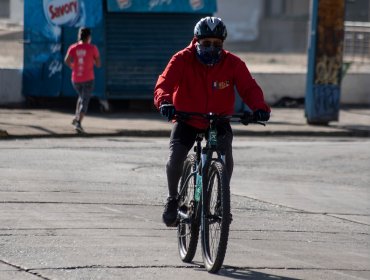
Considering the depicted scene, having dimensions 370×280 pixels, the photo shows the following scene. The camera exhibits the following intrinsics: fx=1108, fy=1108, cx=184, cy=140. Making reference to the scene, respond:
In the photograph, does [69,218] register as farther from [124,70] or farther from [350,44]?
[350,44]

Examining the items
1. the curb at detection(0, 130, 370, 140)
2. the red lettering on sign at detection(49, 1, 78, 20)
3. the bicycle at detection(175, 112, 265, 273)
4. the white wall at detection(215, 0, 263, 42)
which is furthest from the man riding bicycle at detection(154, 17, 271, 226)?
the white wall at detection(215, 0, 263, 42)

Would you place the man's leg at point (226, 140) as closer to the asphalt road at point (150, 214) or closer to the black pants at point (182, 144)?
the black pants at point (182, 144)

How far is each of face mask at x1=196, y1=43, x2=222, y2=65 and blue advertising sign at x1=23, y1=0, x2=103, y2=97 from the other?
1504 cm

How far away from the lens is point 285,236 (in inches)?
383

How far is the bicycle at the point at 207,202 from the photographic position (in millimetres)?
7555

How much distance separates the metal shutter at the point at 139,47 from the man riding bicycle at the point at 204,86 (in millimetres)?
15223

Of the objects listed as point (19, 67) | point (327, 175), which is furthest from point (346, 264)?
point (19, 67)

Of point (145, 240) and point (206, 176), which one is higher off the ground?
point (206, 176)

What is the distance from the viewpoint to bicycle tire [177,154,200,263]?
8.10 metres

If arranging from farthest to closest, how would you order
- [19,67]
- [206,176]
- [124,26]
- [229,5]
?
[229,5] < [19,67] < [124,26] < [206,176]

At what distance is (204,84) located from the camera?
811 centimetres

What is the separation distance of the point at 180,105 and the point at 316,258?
1.65 meters

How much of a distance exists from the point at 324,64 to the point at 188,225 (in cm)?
1516

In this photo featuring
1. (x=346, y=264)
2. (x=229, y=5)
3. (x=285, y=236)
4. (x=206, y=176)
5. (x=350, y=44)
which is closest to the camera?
(x=206, y=176)
